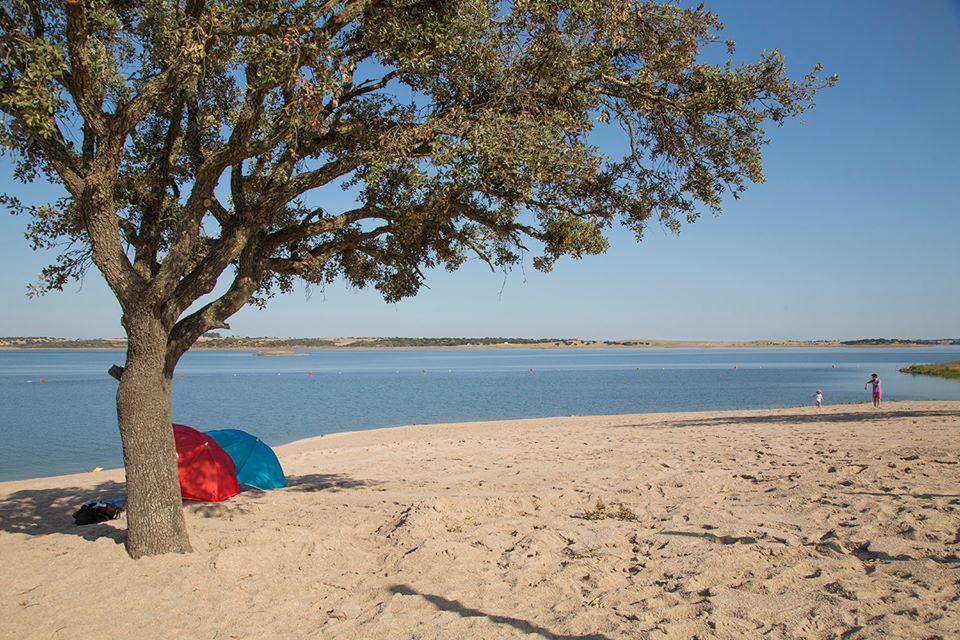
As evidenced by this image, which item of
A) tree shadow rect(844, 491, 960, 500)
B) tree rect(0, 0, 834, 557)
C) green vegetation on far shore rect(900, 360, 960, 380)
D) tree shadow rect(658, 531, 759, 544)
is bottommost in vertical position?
green vegetation on far shore rect(900, 360, 960, 380)

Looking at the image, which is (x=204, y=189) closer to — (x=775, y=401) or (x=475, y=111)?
(x=475, y=111)

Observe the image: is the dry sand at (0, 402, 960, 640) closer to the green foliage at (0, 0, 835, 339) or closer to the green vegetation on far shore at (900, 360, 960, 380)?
the green foliage at (0, 0, 835, 339)

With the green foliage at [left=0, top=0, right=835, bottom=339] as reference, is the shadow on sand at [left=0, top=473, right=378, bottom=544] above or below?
below

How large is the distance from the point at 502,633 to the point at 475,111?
18.2ft

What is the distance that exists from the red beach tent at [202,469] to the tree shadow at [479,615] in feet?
15.8

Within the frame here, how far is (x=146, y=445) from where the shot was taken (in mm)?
6848

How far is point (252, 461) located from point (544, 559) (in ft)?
21.4

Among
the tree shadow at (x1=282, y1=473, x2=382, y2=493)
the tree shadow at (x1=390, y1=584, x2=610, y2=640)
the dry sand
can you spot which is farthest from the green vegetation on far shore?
the tree shadow at (x1=390, y1=584, x2=610, y2=640)

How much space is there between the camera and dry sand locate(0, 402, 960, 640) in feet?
16.7

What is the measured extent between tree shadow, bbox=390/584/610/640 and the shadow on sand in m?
3.61

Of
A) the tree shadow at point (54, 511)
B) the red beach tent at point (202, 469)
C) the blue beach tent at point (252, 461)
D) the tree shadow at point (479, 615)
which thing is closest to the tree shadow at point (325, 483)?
the blue beach tent at point (252, 461)

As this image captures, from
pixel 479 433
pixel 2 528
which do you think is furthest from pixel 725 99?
pixel 479 433

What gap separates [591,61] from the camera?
7.58m

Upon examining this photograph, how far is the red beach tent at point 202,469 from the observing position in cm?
966
